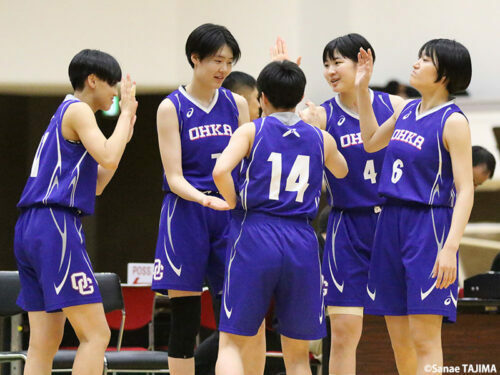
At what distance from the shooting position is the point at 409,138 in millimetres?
3666

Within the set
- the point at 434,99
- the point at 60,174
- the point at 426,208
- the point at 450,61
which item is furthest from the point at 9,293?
the point at 450,61

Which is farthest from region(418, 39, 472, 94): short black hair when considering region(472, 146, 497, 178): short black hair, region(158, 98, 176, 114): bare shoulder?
region(472, 146, 497, 178): short black hair

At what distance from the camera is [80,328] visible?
12.0 ft

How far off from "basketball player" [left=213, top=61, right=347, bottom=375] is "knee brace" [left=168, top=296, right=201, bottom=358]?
0.43 m

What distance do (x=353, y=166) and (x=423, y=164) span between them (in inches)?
24.0

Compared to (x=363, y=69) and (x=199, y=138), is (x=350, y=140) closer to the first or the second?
(x=363, y=69)

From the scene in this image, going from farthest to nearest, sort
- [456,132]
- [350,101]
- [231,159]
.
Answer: [350,101], [456,132], [231,159]

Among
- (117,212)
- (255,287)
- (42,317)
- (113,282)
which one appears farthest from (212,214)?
(117,212)

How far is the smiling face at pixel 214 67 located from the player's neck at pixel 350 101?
677mm

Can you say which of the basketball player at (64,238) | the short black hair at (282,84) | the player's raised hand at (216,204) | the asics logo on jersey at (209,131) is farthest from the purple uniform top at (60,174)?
the short black hair at (282,84)

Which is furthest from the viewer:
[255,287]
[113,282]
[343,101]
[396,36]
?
[396,36]

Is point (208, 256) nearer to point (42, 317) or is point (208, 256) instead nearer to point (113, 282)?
point (42, 317)

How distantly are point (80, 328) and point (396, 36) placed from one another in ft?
16.4

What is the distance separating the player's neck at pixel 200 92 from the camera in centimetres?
409
